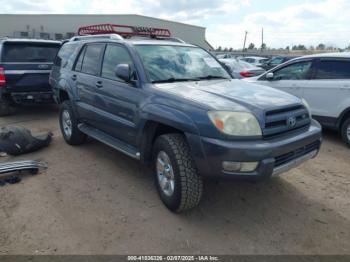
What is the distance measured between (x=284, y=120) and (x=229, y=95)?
62 centimetres

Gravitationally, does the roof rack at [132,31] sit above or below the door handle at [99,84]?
above

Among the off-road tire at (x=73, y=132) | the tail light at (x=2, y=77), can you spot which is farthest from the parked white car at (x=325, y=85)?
the tail light at (x=2, y=77)

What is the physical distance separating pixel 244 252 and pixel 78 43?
4.43 m

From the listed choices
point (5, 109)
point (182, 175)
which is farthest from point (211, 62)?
point (5, 109)

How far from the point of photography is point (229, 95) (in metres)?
3.38

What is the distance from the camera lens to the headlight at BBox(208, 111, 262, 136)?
2914mm

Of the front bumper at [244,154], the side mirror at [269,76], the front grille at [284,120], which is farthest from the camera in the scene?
the side mirror at [269,76]

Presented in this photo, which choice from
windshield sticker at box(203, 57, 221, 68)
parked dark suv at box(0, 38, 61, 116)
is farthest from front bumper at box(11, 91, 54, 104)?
windshield sticker at box(203, 57, 221, 68)

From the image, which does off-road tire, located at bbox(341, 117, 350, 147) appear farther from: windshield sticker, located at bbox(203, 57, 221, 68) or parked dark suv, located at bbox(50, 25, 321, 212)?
windshield sticker, located at bbox(203, 57, 221, 68)

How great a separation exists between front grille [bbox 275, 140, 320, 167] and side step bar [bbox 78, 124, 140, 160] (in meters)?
1.61

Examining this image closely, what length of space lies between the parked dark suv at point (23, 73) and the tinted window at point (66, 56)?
155cm

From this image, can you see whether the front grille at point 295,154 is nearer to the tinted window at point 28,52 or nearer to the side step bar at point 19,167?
the side step bar at point 19,167

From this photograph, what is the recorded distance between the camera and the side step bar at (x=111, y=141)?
153 inches

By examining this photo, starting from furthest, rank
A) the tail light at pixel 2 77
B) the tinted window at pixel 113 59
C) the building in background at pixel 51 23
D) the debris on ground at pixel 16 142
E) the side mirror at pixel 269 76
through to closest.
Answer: the building in background at pixel 51 23, the tail light at pixel 2 77, the side mirror at pixel 269 76, the debris on ground at pixel 16 142, the tinted window at pixel 113 59
